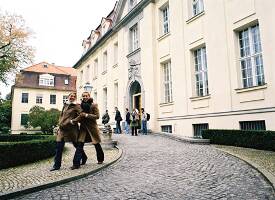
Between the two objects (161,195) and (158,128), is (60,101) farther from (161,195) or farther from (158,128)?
(161,195)

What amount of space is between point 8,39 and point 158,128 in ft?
67.2

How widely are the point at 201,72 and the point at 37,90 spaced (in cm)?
3982

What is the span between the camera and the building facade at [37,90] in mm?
46219

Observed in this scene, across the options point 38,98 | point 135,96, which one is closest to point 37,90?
point 38,98

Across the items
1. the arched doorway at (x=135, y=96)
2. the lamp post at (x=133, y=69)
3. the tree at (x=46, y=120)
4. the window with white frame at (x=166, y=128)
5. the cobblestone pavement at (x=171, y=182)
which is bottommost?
the cobblestone pavement at (x=171, y=182)

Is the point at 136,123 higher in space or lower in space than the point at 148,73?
lower

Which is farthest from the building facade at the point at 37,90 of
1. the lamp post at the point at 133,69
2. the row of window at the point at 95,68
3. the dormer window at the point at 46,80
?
the lamp post at the point at 133,69

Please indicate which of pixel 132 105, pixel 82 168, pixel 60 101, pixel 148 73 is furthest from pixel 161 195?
pixel 60 101

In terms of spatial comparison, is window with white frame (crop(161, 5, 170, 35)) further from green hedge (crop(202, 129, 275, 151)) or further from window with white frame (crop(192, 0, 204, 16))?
green hedge (crop(202, 129, 275, 151))

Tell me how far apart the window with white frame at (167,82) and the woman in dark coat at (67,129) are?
10.8 meters

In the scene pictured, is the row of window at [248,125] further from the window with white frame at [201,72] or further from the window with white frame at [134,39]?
the window with white frame at [134,39]

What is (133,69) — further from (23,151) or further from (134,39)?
(23,151)

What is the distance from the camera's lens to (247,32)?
12.6 metres

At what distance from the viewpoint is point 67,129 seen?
7219 mm
